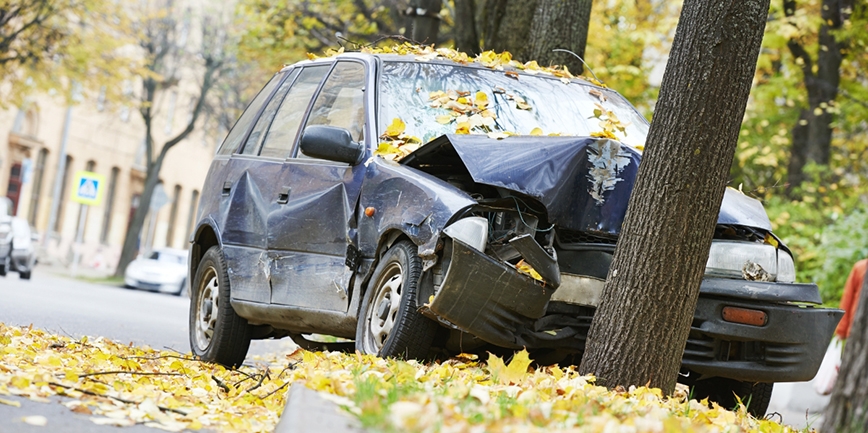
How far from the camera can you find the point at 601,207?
6164 mm

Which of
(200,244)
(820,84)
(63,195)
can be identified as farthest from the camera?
(63,195)

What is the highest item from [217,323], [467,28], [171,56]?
[171,56]

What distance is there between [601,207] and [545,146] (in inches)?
15.6

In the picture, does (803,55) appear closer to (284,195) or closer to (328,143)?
(284,195)

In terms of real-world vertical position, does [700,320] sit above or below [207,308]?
above

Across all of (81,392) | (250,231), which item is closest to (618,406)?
(81,392)

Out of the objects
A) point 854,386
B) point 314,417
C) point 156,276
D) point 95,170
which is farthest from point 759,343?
point 95,170

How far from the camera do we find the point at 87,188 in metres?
31.1

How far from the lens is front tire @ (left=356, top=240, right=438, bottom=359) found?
5.90m

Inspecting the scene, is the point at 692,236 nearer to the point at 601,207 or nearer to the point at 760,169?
the point at 601,207

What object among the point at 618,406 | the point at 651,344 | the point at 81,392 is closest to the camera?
the point at 618,406

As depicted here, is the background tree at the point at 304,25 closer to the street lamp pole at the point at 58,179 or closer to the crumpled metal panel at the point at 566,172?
the street lamp pole at the point at 58,179

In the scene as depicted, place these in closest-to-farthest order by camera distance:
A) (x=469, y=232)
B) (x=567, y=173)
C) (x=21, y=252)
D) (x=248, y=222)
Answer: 1. (x=469, y=232)
2. (x=567, y=173)
3. (x=248, y=222)
4. (x=21, y=252)

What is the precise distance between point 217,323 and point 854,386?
506 cm
